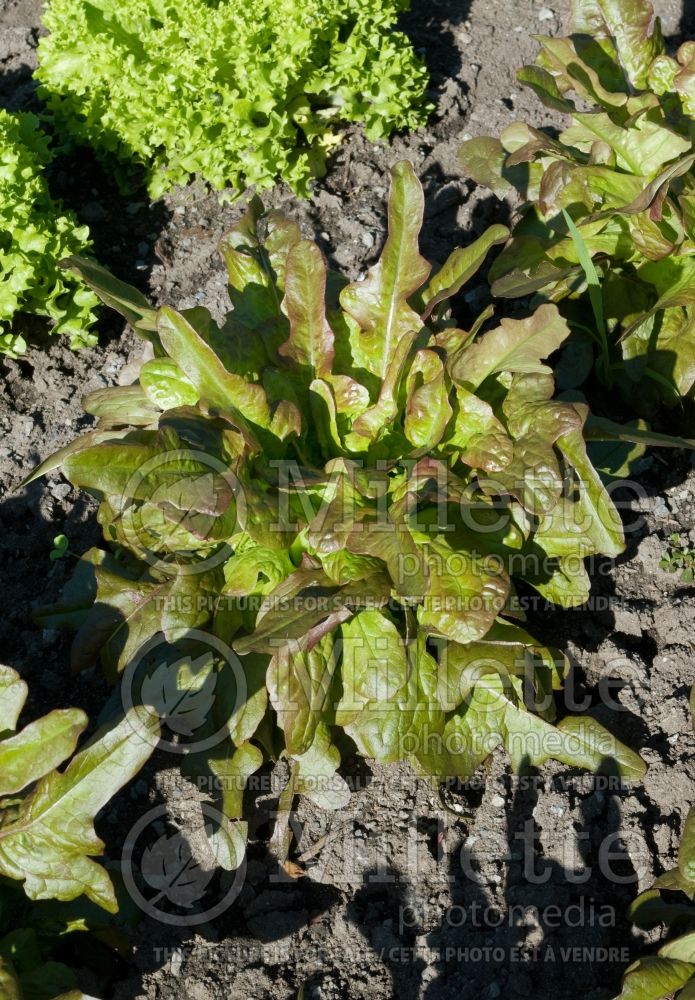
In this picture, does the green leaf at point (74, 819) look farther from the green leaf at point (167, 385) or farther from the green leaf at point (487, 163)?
the green leaf at point (487, 163)

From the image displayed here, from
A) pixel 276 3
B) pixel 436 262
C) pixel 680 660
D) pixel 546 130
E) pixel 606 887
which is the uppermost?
pixel 276 3

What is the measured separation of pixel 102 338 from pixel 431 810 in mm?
2121

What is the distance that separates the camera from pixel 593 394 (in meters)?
3.48

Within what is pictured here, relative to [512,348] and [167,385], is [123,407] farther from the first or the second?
[512,348]

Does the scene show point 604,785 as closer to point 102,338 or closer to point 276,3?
point 102,338

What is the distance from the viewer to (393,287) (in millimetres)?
2914

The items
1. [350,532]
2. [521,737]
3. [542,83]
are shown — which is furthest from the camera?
[542,83]

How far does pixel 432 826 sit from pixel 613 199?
2.08 m

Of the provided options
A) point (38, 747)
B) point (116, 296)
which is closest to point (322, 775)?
point (38, 747)

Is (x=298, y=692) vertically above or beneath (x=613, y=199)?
beneath

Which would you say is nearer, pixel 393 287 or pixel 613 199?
pixel 393 287

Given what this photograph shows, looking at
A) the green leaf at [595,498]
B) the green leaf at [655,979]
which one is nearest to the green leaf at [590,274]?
the green leaf at [595,498]

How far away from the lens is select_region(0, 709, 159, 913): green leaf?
2289mm

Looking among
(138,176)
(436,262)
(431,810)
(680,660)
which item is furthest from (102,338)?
(680,660)
